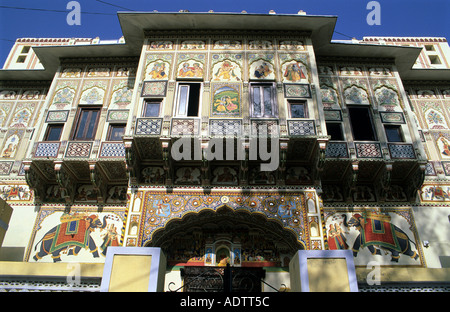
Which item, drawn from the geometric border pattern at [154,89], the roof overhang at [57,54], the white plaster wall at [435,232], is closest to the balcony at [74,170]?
the geometric border pattern at [154,89]

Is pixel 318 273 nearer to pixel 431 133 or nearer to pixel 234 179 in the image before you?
pixel 234 179

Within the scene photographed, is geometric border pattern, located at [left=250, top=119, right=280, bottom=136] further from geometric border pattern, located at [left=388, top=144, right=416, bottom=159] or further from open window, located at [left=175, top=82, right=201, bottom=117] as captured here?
geometric border pattern, located at [left=388, top=144, right=416, bottom=159]

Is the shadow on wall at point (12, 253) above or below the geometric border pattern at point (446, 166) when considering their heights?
below

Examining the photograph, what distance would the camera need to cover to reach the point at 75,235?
12594 mm

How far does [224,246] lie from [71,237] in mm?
5242

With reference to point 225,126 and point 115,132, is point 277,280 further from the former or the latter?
point 115,132

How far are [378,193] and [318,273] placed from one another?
7726 millimetres

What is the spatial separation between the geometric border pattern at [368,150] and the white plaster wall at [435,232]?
2.49 meters

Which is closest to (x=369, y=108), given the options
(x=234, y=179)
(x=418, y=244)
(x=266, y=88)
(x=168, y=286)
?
(x=266, y=88)

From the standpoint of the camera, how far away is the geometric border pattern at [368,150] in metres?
12.9

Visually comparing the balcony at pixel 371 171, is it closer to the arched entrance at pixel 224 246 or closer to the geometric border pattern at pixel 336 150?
the geometric border pattern at pixel 336 150

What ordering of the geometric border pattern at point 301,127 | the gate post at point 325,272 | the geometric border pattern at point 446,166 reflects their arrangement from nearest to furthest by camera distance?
the gate post at point 325,272
the geometric border pattern at point 301,127
the geometric border pattern at point 446,166

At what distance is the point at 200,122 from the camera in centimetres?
1254

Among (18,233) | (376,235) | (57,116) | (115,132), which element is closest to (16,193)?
(18,233)
